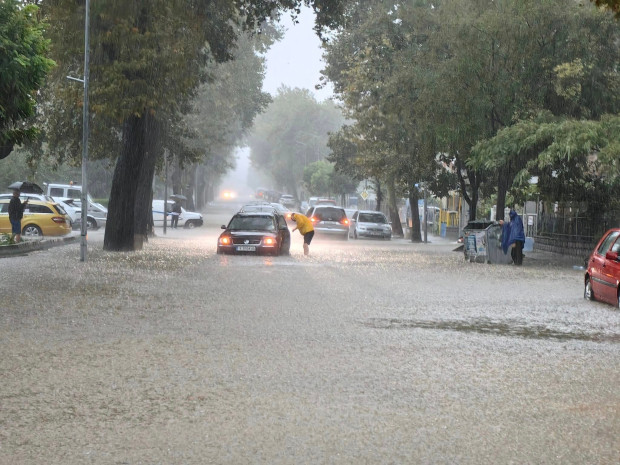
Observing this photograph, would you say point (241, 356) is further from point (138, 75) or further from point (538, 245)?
point (538, 245)

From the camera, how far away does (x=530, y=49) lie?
32.0 metres

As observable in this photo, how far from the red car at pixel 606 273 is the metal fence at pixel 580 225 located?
15.9 metres

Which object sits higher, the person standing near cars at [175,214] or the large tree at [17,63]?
the large tree at [17,63]

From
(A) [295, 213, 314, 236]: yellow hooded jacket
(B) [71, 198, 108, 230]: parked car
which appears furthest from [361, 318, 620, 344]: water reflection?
(B) [71, 198, 108, 230]: parked car

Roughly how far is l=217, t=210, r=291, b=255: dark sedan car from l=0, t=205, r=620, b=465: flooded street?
35.2ft

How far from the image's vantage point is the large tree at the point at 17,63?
19047 millimetres

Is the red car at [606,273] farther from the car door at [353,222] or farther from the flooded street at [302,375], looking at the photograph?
the car door at [353,222]

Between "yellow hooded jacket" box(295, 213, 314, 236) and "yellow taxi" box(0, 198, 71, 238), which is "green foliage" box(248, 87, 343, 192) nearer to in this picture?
"yellow taxi" box(0, 198, 71, 238)

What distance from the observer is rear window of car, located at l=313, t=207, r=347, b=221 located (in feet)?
167

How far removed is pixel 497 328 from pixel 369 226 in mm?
39846

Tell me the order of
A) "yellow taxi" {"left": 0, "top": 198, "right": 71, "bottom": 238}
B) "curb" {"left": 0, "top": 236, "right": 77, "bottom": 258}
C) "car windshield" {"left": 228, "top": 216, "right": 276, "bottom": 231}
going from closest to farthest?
"curb" {"left": 0, "top": 236, "right": 77, "bottom": 258} < "car windshield" {"left": 228, "top": 216, "right": 276, "bottom": 231} < "yellow taxi" {"left": 0, "top": 198, "right": 71, "bottom": 238}

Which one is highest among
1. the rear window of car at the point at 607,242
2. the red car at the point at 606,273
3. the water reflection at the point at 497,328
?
the rear window of car at the point at 607,242

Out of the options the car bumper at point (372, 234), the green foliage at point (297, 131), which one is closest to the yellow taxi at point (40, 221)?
the car bumper at point (372, 234)

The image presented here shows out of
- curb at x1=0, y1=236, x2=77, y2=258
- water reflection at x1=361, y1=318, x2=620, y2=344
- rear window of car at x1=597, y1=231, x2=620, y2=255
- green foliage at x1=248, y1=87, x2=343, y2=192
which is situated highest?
green foliage at x1=248, y1=87, x2=343, y2=192
